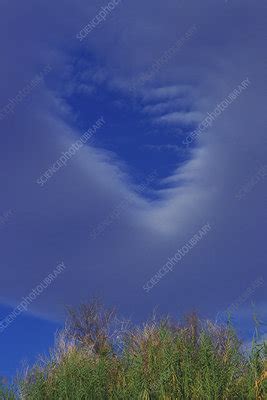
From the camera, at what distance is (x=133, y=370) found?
622 inches

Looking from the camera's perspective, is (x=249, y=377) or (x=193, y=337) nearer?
(x=249, y=377)

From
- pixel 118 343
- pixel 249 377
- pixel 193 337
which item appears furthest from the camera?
pixel 118 343

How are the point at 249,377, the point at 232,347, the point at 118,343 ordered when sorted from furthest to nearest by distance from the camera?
the point at 118,343
the point at 232,347
the point at 249,377

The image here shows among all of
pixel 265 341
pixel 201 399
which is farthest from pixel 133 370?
pixel 265 341

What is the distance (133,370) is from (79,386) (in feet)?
5.48

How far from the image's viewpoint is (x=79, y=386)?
16734 millimetres

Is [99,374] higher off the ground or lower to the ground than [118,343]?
lower

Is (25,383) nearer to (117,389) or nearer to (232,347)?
(117,389)

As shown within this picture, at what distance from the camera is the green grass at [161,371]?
14.6 metres

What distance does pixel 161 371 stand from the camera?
50.3ft

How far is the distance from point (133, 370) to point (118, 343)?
2.32m

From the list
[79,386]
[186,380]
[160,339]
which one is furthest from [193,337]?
[79,386]

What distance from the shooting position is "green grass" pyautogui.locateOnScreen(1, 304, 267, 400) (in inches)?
575

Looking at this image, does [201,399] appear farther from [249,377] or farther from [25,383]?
[25,383]
